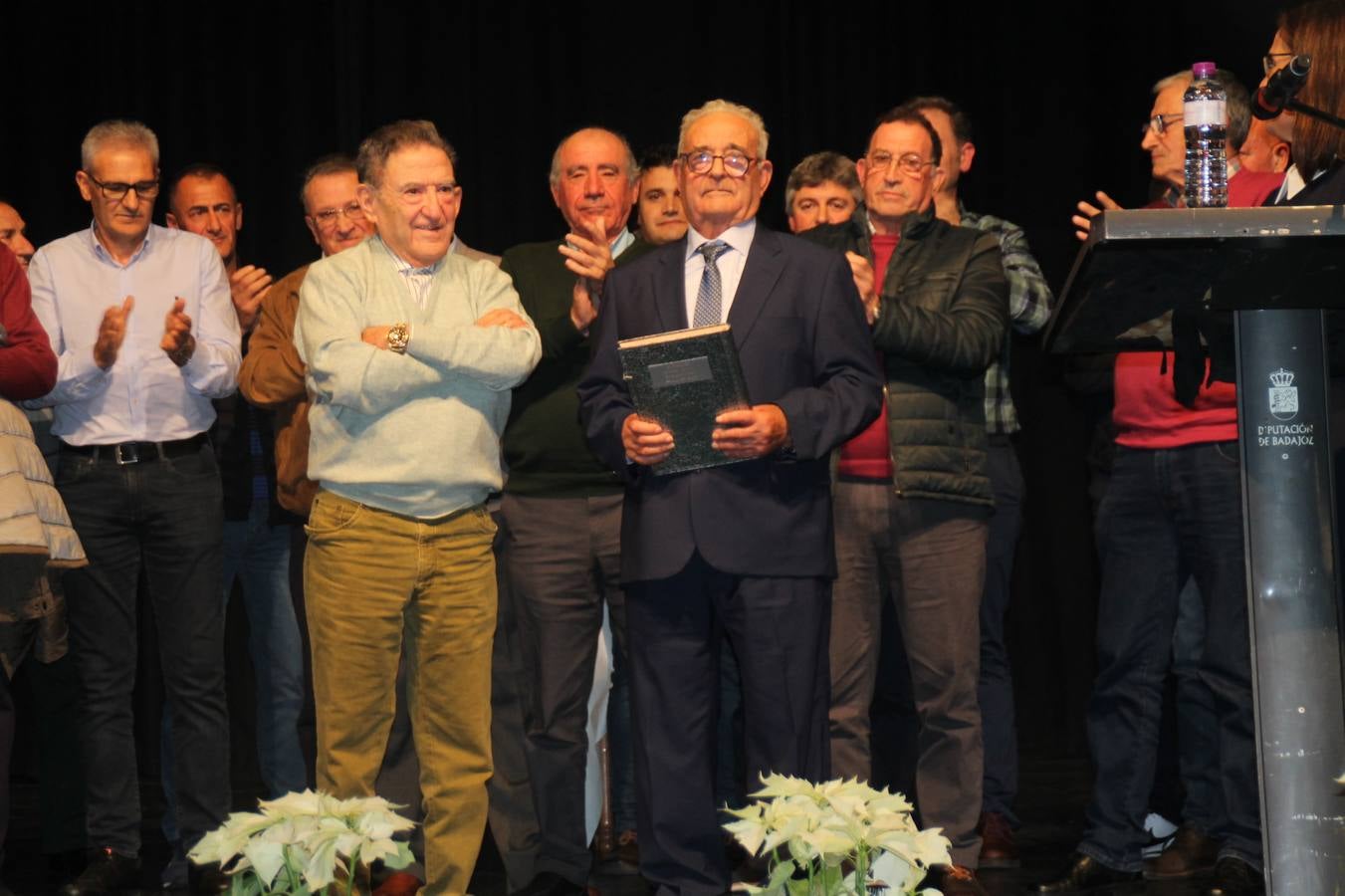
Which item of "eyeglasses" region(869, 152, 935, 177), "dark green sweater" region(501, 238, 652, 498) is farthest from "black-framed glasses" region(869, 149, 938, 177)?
"dark green sweater" region(501, 238, 652, 498)

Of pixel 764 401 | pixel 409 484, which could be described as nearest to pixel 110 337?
pixel 409 484

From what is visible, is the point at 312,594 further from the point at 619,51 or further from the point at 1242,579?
the point at 619,51

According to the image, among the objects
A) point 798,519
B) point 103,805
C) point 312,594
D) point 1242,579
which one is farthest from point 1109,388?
point 103,805

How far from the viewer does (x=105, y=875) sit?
12.9 ft

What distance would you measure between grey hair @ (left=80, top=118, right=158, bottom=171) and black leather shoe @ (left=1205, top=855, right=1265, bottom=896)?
10.2 feet

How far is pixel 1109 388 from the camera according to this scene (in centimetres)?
421

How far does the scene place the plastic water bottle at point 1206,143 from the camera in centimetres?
253

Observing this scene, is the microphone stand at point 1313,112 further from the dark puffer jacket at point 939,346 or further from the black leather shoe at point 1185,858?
the black leather shoe at point 1185,858

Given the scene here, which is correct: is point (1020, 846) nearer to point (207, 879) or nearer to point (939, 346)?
point (939, 346)

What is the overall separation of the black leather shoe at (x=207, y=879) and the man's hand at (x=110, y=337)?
1.22m

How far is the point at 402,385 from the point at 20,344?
0.98 meters

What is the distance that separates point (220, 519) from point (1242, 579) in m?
2.47

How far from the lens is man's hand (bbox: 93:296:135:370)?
3.85 metres

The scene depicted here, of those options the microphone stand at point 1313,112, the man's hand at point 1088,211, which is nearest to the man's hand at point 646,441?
the man's hand at point 1088,211
